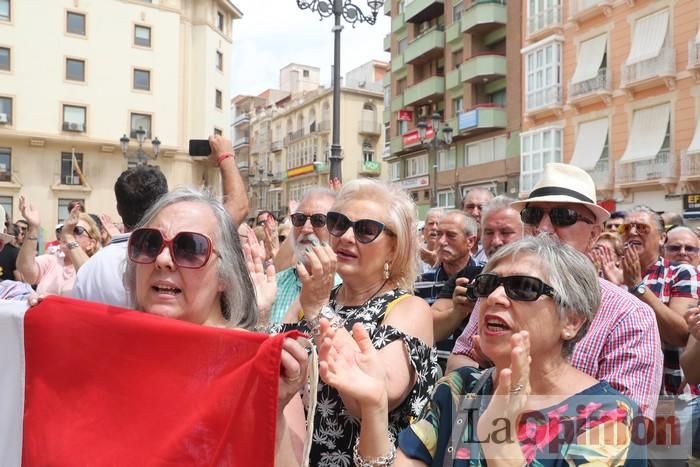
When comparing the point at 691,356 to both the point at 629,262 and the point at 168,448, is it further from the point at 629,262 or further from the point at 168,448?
the point at 168,448

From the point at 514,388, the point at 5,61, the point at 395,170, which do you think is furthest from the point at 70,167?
the point at 514,388

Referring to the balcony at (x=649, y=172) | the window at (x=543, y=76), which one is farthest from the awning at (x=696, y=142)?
the window at (x=543, y=76)

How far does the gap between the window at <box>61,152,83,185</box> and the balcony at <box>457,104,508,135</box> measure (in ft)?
73.4

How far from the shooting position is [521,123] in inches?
1056

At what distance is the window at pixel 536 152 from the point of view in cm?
2475

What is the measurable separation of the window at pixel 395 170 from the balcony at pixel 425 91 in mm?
4062

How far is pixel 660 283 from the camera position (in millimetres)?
4430

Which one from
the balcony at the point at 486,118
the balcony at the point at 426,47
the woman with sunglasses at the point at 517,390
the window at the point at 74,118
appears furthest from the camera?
the window at the point at 74,118

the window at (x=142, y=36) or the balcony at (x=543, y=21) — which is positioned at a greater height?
the window at (x=142, y=36)

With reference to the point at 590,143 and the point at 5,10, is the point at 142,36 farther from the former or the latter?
the point at 590,143

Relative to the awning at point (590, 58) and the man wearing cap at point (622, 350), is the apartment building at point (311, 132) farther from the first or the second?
the man wearing cap at point (622, 350)

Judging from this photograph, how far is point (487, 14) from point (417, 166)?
9684 mm

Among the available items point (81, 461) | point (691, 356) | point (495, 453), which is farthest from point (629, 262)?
point (81, 461)

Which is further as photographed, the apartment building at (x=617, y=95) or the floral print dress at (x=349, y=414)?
the apartment building at (x=617, y=95)
